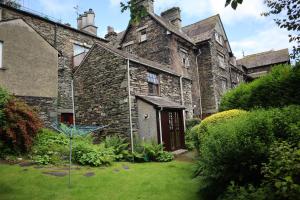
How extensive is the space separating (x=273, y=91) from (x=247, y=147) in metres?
5.47

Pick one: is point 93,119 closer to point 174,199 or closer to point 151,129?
point 151,129

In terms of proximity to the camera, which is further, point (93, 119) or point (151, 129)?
point (93, 119)

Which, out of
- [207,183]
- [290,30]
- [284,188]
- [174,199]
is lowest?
[174,199]

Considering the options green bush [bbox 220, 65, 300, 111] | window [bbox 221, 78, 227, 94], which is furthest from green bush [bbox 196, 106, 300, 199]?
window [bbox 221, 78, 227, 94]

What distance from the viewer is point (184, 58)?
23.2 m

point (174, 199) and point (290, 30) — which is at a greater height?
point (290, 30)

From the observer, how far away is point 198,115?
2383 centimetres

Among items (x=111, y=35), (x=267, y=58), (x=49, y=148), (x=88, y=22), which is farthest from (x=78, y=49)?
(x=267, y=58)

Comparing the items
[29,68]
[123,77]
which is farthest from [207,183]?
[29,68]

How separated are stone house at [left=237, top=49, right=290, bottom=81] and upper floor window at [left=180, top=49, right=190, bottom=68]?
642 inches

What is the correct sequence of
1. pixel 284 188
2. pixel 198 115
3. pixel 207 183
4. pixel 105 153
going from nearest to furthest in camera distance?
pixel 284 188 → pixel 207 183 → pixel 105 153 → pixel 198 115

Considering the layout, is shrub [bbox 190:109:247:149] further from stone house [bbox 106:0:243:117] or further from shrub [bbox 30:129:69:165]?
stone house [bbox 106:0:243:117]

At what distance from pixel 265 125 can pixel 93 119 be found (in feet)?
39.9

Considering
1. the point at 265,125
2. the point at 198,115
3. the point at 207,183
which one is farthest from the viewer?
the point at 198,115
